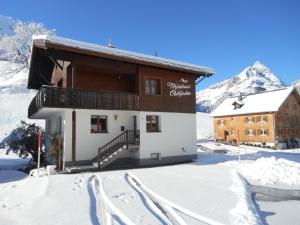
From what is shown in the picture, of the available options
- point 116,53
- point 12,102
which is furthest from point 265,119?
point 12,102

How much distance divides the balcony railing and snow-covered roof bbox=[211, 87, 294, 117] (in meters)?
26.3

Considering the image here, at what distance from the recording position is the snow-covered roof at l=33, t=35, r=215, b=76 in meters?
16.1

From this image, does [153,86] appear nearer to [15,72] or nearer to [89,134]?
[89,134]

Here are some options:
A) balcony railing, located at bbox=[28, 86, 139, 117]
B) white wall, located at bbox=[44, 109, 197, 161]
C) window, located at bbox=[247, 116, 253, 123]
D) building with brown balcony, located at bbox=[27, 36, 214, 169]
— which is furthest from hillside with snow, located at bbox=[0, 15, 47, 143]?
window, located at bbox=[247, 116, 253, 123]

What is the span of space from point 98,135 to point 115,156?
176 cm

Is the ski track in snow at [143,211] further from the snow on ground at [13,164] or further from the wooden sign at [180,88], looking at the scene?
the snow on ground at [13,164]

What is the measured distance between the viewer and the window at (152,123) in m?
20.2

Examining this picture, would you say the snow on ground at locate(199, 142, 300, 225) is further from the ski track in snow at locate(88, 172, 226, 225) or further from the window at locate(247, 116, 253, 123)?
the window at locate(247, 116, 253, 123)

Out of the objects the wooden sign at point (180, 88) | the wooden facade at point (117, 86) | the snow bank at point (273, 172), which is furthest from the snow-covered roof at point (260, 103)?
the snow bank at point (273, 172)

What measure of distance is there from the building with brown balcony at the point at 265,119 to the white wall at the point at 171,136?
16.8 meters

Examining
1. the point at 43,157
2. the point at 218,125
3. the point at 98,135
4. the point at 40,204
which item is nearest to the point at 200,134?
the point at 218,125

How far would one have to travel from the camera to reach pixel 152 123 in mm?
20422

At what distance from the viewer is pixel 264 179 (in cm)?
1470

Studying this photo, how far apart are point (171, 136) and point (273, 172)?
24.5ft
